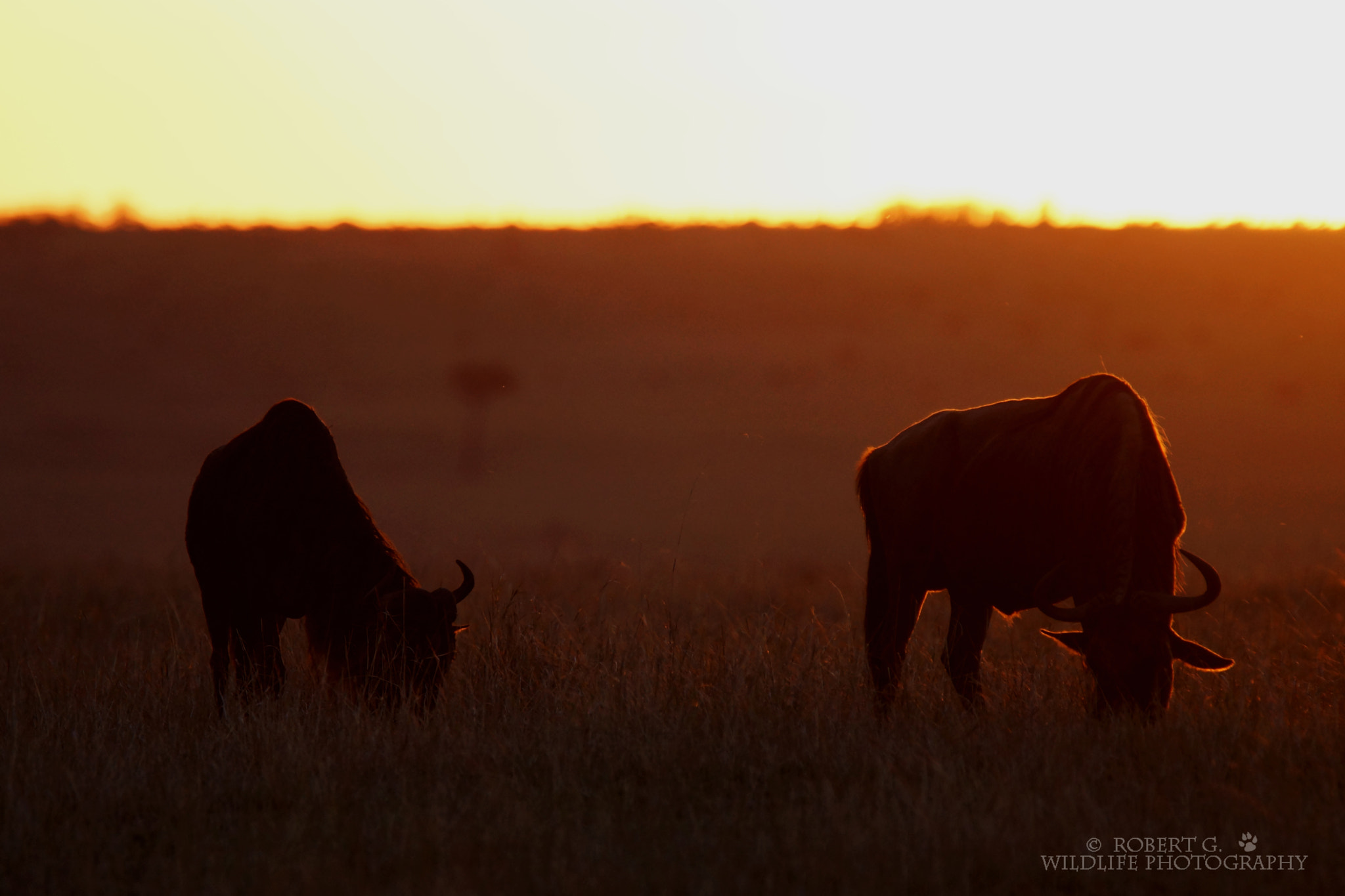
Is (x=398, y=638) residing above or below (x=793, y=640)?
above

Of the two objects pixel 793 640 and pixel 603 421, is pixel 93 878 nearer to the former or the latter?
pixel 793 640

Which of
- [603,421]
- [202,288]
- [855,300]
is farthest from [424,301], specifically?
[855,300]

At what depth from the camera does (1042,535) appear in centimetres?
611

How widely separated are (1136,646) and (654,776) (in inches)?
88.3

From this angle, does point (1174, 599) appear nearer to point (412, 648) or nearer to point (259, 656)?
point (412, 648)

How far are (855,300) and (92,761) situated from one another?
29.1 m

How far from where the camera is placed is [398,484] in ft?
74.6

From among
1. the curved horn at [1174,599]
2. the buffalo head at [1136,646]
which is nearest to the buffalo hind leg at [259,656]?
the buffalo head at [1136,646]

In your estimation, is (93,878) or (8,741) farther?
(8,741)

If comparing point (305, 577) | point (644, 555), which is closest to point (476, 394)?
point (644, 555)

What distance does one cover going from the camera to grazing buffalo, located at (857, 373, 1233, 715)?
516 cm

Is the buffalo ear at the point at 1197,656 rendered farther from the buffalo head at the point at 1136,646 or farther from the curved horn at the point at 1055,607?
the curved horn at the point at 1055,607

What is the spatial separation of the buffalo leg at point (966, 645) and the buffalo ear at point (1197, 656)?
1.46 m

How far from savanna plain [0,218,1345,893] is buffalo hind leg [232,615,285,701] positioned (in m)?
0.32
